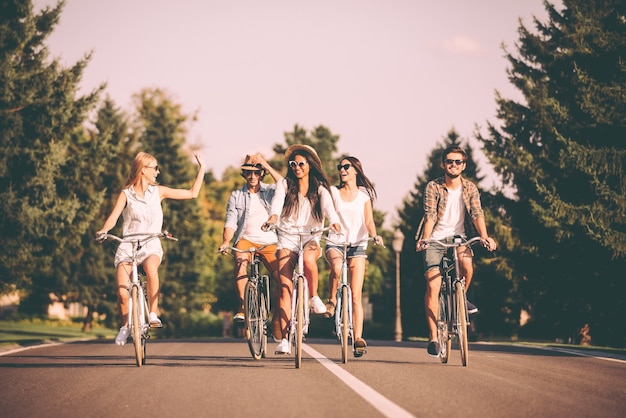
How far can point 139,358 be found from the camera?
1034cm

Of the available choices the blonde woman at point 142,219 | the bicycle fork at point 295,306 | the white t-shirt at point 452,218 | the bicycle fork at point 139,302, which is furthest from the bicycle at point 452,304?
the bicycle fork at point 139,302

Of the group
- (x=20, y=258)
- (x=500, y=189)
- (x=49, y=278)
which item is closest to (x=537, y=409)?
(x=20, y=258)

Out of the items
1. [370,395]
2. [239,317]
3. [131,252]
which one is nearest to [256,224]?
[239,317]

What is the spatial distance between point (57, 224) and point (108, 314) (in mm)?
24629

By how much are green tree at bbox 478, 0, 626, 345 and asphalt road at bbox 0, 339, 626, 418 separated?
585 inches

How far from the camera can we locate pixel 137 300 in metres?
10.4

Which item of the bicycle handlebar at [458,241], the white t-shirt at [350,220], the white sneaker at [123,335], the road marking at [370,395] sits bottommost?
the road marking at [370,395]

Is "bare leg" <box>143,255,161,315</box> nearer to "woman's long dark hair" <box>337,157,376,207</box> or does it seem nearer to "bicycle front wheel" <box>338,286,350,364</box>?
"bicycle front wheel" <box>338,286,350,364</box>

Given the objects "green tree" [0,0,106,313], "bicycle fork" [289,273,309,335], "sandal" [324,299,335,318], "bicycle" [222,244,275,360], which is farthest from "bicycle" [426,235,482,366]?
"green tree" [0,0,106,313]

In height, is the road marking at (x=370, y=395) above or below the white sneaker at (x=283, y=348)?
below

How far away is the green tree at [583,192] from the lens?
85.6 feet

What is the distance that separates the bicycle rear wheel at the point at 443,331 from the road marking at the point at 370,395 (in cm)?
124

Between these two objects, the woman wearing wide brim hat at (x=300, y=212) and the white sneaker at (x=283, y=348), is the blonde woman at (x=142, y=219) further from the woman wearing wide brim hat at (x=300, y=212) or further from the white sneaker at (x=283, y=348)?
the white sneaker at (x=283, y=348)

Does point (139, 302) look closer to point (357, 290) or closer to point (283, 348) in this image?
point (283, 348)
